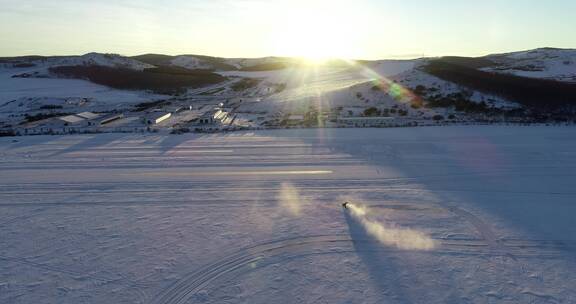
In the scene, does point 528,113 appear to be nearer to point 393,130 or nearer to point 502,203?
point 393,130

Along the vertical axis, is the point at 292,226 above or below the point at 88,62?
below

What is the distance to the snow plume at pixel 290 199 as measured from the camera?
1054 cm

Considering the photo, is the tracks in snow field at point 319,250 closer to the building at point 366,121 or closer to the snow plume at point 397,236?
the snow plume at point 397,236

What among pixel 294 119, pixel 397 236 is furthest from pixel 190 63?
pixel 397 236

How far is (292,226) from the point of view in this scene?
9.56 m

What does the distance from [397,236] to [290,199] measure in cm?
326

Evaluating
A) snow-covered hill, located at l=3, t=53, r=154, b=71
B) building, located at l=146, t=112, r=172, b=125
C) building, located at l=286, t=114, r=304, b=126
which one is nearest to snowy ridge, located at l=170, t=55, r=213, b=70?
snow-covered hill, located at l=3, t=53, r=154, b=71

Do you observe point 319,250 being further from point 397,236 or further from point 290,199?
point 290,199

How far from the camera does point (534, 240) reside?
8.73m

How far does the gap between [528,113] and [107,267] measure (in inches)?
1021

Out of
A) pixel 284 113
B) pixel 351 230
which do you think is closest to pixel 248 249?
pixel 351 230

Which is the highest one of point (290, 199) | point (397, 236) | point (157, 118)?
point (157, 118)

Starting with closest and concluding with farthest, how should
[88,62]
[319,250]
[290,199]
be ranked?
1. [319,250]
2. [290,199]
3. [88,62]

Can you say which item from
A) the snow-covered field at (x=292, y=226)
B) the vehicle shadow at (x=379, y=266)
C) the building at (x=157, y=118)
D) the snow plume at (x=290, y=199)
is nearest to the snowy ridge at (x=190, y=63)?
the building at (x=157, y=118)
